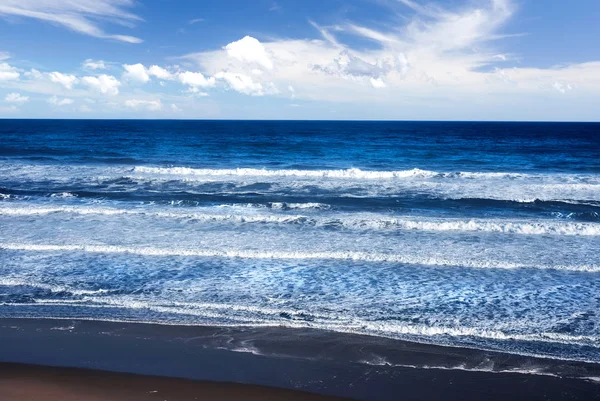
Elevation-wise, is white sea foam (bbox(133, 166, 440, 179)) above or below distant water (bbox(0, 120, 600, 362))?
above

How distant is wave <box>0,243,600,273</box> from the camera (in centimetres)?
1178

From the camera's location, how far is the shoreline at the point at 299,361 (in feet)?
20.6

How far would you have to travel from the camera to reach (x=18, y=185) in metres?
24.1

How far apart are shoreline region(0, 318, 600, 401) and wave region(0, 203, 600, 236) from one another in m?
8.56

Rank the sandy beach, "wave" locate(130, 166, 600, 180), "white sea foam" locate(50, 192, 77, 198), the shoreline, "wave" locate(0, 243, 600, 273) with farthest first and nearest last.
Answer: "wave" locate(130, 166, 600, 180) → "white sea foam" locate(50, 192, 77, 198) → "wave" locate(0, 243, 600, 273) → the shoreline → the sandy beach

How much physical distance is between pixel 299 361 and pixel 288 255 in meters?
5.66

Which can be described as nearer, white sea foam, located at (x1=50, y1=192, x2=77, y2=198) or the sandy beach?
the sandy beach

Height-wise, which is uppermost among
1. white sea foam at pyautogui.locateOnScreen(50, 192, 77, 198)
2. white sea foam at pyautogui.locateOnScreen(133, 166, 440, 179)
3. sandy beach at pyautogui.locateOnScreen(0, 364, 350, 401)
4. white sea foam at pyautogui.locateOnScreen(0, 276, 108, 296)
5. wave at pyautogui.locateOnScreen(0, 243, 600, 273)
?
white sea foam at pyautogui.locateOnScreen(133, 166, 440, 179)

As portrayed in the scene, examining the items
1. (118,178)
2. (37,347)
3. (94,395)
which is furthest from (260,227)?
(118,178)

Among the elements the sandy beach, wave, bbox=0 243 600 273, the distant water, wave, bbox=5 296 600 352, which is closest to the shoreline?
the sandy beach

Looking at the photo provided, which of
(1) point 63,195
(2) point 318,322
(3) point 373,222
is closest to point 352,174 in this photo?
(3) point 373,222

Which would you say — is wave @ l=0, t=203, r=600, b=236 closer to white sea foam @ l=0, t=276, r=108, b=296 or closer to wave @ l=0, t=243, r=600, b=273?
wave @ l=0, t=243, r=600, b=273

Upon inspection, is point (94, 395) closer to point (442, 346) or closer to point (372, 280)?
point (442, 346)

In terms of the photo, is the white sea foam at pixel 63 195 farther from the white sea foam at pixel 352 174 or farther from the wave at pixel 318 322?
the wave at pixel 318 322
